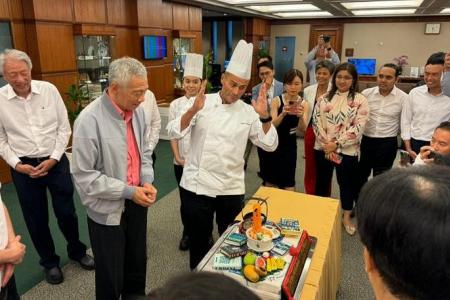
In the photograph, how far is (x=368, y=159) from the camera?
10.0 feet

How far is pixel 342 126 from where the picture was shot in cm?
276

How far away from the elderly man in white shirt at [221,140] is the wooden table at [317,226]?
0.71 ft

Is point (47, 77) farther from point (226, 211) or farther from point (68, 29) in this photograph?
point (226, 211)

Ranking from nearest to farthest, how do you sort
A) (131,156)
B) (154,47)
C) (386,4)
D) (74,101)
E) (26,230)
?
(131,156)
(26,230)
(74,101)
(154,47)
(386,4)

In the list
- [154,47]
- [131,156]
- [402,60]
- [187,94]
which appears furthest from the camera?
[402,60]

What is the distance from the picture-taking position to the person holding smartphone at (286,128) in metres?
2.82

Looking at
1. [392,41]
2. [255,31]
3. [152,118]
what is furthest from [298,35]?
[152,118]

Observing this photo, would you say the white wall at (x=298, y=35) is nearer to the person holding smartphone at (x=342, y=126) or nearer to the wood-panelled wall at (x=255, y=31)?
the wood-panelled wall at (x=255, y=31)

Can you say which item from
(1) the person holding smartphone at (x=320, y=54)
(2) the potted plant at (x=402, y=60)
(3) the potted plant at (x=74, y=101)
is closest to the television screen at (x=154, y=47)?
(3) the potted plant at (x=74, y=101)

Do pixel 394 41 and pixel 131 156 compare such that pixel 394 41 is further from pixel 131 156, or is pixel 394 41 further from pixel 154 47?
pixel 131 156

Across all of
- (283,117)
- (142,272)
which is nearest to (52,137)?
(142,272)

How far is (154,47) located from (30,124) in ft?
13.4

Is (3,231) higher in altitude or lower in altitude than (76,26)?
lower

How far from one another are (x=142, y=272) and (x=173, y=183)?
2224 millimetres
